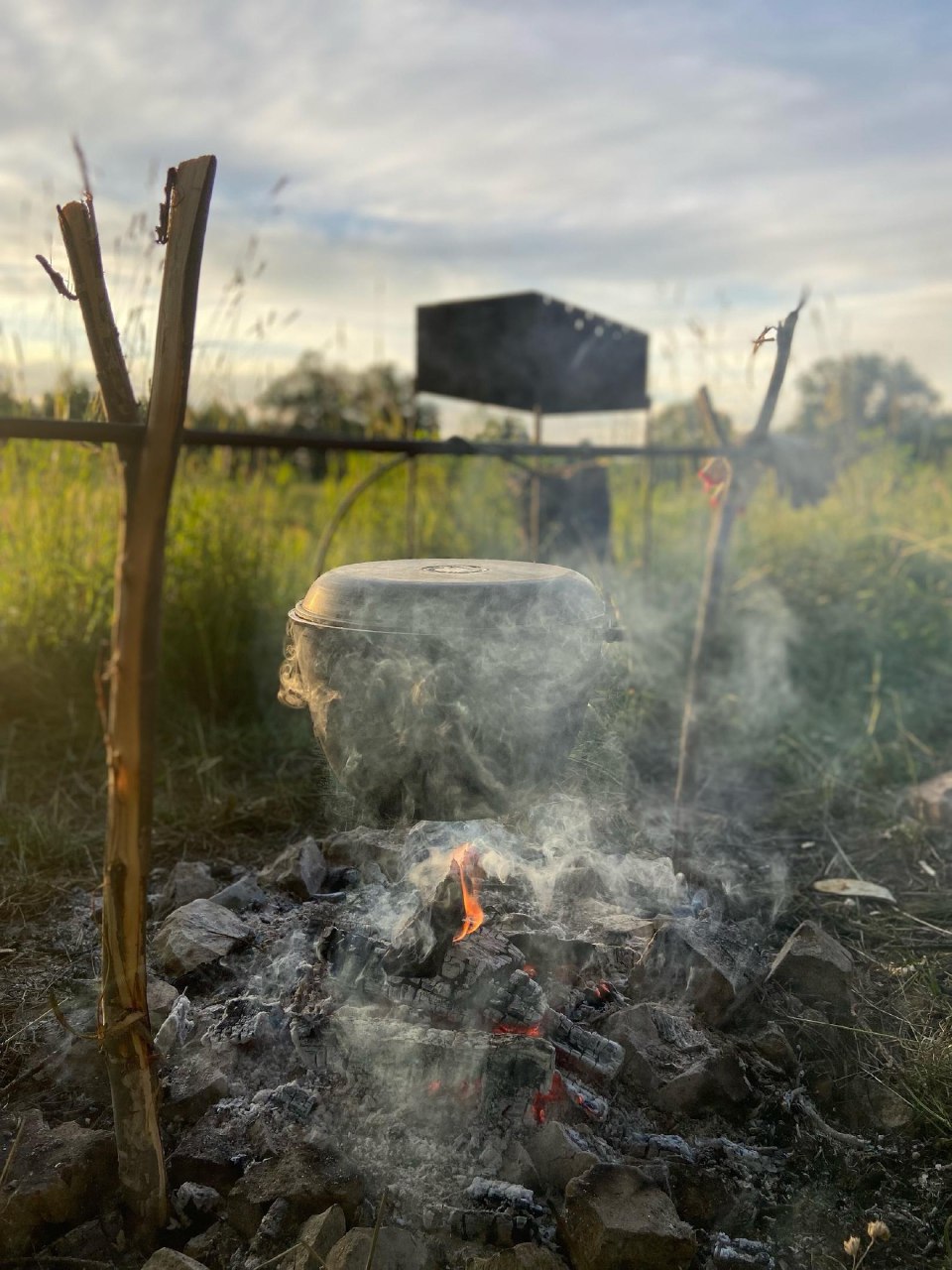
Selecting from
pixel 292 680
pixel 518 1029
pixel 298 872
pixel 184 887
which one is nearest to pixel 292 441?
pixel 292 680

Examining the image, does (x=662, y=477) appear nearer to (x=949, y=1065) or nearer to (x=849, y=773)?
(x=849, y=773)

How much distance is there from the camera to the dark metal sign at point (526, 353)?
6414 mm

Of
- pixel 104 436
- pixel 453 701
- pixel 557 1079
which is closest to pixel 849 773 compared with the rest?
pixel 557 1079

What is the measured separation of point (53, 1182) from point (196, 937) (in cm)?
74

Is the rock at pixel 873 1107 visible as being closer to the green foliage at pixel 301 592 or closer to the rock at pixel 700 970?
the rock at pixel 700 970

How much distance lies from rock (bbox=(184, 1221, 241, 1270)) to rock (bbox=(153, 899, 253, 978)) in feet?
2.37

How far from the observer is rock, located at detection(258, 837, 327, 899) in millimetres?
2783

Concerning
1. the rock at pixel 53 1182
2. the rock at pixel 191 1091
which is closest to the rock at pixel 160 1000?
the rock at pixel 191 1091

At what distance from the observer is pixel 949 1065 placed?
84.4 inches

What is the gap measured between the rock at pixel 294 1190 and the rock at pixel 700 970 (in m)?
0.93

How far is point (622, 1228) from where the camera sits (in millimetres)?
1632

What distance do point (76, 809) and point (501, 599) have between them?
7.90 feet

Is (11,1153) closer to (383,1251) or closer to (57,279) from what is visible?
(383,1251)

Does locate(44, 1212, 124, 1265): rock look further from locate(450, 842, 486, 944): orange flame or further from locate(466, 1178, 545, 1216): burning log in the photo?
locate(450, 842, 486, 944): orange flame
